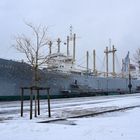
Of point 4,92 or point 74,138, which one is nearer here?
point 74,138

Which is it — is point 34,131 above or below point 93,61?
below

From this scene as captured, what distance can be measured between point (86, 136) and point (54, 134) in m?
0.91

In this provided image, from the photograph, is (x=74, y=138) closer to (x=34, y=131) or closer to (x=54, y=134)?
(x=54, y=134)

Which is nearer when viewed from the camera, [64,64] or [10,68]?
[10,68]

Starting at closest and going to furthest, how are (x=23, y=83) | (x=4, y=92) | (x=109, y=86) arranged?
1. (x=4, y=92)
2. (x=23, y=83)
3. (x=109, y=86)

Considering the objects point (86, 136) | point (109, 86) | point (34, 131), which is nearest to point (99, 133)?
point (86, 136)

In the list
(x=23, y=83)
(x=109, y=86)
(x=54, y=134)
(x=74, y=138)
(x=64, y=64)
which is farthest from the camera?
(x=109, y=86)

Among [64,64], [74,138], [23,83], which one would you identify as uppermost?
[64,64]

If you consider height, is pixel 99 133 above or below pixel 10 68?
below

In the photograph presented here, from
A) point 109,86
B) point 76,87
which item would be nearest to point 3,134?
point 76,87

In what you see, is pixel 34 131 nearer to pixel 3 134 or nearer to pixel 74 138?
pixel 3 134

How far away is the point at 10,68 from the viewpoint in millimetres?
40062

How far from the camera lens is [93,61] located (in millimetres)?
87625

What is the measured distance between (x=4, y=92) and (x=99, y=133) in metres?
29.1
